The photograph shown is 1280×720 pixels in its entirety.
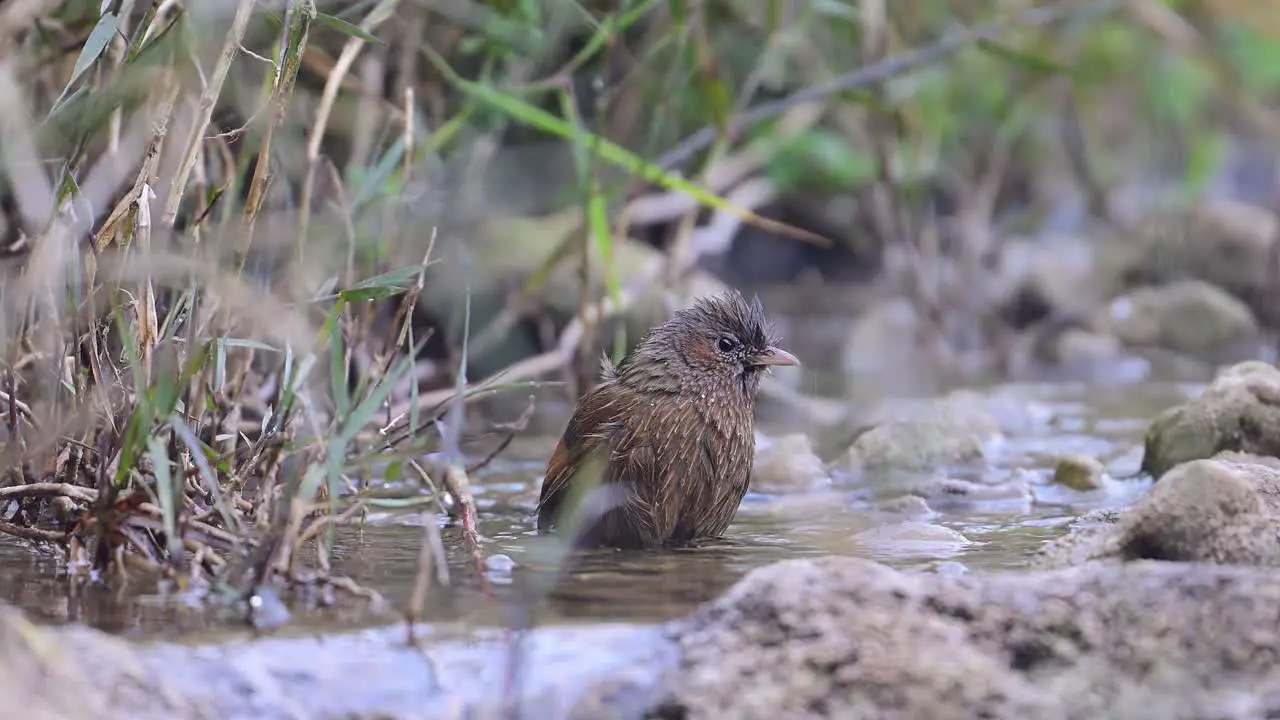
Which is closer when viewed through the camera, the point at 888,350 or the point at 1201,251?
the point at 888,350

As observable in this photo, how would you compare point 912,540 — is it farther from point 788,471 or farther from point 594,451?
point 788,471

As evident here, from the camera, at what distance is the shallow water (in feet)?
10.9

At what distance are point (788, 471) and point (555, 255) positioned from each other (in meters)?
1.25

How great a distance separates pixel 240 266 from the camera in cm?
389

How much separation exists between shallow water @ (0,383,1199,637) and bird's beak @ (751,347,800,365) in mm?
469

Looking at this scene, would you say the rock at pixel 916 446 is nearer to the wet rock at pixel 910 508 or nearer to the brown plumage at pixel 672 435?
the wet rock at pixel 910 508

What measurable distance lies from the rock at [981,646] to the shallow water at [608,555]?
1.12 ft

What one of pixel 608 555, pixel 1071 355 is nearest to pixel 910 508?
pixel 608 555

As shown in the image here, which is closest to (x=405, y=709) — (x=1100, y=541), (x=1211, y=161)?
(x=1100, y=541)

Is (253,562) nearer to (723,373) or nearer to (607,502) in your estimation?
(607,502)

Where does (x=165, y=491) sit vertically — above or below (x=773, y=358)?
below

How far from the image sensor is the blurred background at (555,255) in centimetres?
366

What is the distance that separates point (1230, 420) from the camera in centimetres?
505

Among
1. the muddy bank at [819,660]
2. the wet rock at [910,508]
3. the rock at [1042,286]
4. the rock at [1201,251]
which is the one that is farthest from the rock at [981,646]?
the rock at [1201,251]
